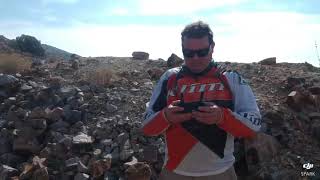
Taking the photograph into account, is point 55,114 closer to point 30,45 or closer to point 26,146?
point 26,146

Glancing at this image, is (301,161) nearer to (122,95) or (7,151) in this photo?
(122,95)

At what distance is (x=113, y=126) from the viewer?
24.9 ft

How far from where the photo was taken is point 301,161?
6.36 metres

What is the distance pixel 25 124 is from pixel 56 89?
1409mm

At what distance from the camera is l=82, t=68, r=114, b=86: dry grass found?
9527 mm

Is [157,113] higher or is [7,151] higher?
[157,113]

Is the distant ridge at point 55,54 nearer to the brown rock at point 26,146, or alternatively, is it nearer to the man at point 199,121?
the brown rock at point 26,146

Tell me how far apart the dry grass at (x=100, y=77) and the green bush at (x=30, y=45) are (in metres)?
9.53

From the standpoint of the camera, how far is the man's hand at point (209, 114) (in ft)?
9.07

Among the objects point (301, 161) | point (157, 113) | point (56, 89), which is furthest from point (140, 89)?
point (157, 113)

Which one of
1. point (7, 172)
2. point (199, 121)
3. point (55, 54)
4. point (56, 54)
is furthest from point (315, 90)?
point (56, 54)

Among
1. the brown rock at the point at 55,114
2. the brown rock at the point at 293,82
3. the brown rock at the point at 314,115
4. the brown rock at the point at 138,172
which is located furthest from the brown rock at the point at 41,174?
the brown rock at the point at 293,82

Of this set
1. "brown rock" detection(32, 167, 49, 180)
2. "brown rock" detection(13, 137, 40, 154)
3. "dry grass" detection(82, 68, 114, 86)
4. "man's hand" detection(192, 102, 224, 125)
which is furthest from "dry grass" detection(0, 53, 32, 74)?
"man's hand" detection(192, 102, 224, 125)

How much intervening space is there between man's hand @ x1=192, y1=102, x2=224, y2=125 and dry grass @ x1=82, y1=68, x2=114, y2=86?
6781 millimetres
